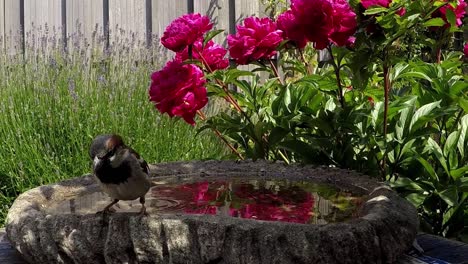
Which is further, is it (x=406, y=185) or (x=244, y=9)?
(x=244, y=9)

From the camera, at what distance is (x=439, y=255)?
6.57ft

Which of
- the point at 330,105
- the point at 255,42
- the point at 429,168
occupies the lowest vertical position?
the point at 429,168

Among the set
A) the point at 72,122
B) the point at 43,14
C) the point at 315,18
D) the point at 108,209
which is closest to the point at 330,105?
the point at 315,18

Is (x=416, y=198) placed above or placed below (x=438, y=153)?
below

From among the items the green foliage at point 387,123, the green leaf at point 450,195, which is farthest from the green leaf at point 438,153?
the green leaf at point 450,195

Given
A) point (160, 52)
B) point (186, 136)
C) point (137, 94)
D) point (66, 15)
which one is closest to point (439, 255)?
point (186, 136)

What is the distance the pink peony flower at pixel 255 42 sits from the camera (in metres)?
2.84

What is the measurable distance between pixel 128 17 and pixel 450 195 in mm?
4055

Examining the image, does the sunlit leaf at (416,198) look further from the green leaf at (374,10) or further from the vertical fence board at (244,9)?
the vertical fence board at (244,9)

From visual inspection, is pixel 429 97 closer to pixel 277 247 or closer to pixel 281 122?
pixel 281 122

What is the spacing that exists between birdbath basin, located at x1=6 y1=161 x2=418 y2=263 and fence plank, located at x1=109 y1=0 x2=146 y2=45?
3.80 meters

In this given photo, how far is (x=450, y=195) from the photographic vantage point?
249 centimetres

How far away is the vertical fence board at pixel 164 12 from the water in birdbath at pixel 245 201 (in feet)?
→ 11.8

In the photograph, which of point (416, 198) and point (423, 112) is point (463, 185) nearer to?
point (416, 198)
